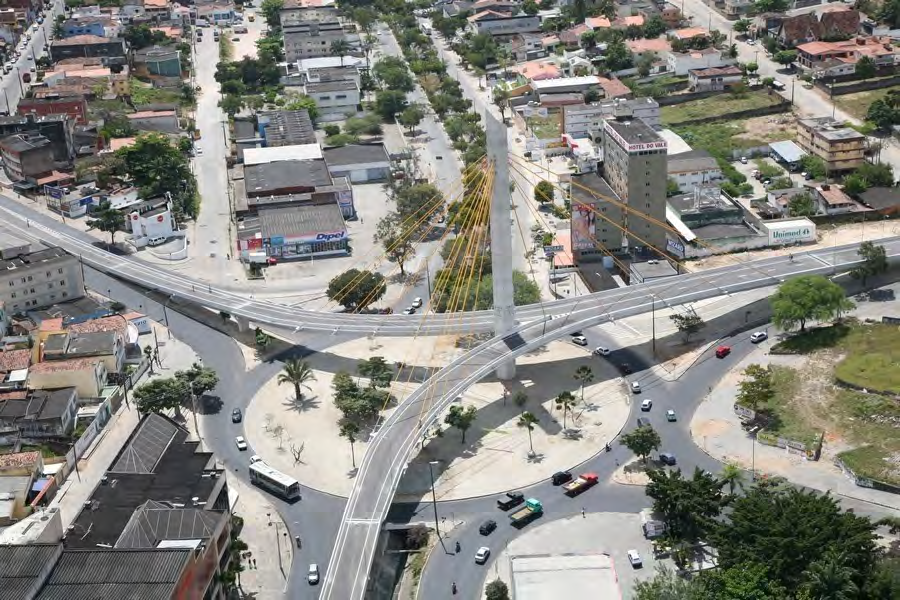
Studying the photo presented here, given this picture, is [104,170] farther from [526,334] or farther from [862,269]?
[862,269]

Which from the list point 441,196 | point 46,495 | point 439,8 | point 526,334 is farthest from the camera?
point 439,8

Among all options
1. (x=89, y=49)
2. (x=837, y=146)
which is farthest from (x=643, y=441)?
(x=89, y=49)

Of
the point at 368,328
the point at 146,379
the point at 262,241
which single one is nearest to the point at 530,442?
the point at 368,328

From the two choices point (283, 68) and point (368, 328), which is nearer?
point (368, 328)

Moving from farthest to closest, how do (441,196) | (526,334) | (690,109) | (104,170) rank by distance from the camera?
(690,109) → (104,170) → (441,196) → (526,334)

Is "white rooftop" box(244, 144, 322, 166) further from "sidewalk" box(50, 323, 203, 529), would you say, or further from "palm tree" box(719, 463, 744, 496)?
"palm tree" box(719, 463, 744, 496)

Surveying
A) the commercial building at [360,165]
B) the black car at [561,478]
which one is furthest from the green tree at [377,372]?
the commercial building at [360,165]
